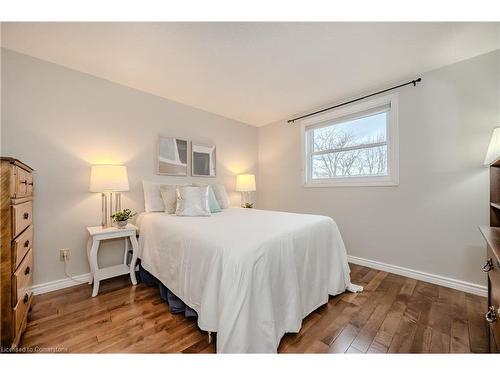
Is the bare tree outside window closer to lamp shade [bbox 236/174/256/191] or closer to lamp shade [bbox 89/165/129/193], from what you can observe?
lamp shade [bbox 236/174/256/191]

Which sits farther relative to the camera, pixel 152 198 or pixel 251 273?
pixel 152 198

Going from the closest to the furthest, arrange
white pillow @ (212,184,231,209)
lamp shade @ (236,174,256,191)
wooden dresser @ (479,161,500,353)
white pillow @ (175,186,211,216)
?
1. wooden dresser @ (479,161,500,353)
2. white pillow @ (175,186,211,216)
3. white pillow @ (212,184,231,209)
4. lamp shade @ (236,174,256,191)

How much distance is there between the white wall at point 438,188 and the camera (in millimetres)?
1881

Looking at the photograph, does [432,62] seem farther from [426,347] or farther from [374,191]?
[426,347]

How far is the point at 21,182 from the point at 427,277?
3674 mm

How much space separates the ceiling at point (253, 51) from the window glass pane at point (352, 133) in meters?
0.40

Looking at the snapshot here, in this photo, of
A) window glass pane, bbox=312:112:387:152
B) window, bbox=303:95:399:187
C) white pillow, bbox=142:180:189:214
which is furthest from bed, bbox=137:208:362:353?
window glass pane, bbox=312:112:387:152

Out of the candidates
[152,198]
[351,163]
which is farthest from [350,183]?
[152,198]

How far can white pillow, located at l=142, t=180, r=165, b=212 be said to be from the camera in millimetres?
2418

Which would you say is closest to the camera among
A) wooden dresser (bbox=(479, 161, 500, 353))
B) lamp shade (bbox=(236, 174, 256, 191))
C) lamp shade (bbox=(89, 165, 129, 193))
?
wooden dresser (bbox=(479, 161, 500, 353))

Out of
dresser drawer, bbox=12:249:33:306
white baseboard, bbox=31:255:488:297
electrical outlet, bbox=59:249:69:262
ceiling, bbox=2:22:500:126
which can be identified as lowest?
white baseboard, bbox=31:255:488:297

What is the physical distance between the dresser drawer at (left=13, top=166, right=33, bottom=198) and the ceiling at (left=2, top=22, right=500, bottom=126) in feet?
3.75

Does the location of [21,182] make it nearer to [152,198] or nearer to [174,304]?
[152,198]

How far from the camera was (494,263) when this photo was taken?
107 centimetres
